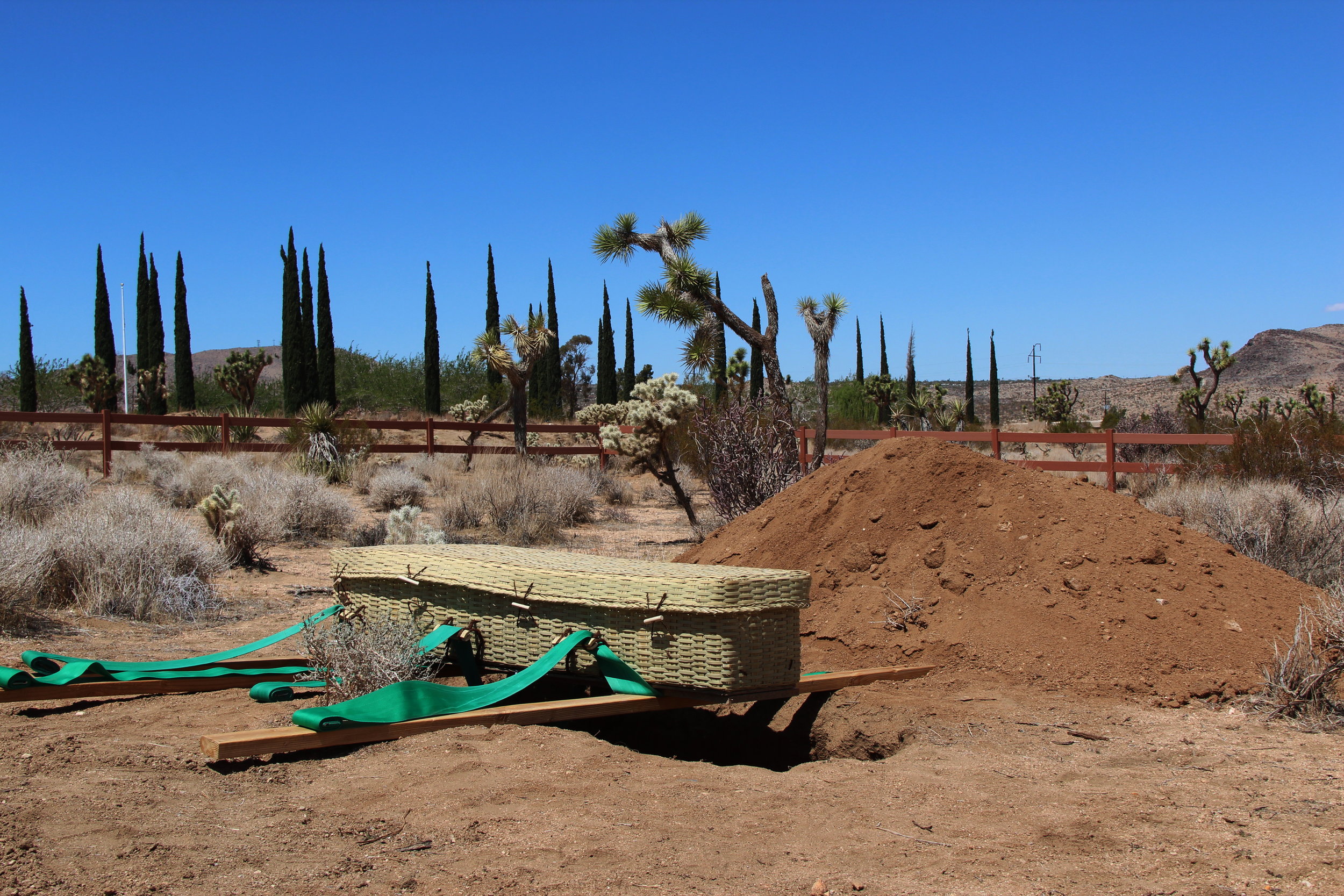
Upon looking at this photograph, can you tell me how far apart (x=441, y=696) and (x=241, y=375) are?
36344 mm

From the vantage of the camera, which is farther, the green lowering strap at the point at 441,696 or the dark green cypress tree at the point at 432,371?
the dark green cypress tree at the point at 432,371

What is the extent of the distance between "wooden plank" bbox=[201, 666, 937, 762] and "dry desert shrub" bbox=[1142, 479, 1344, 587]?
523cm

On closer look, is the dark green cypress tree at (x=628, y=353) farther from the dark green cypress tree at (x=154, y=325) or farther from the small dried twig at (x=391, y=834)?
the small dried twig at (x=391, y=834)

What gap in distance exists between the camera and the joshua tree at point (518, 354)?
20188 mm

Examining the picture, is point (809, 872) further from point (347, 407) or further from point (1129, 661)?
point (347, 407)

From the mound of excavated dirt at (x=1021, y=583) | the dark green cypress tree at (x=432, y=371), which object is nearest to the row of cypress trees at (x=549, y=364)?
the dark green cypress tree at (x=432, y=371)

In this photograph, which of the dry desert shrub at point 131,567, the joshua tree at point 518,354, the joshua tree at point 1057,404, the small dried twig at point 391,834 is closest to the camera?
the small dried twig at point 391,834

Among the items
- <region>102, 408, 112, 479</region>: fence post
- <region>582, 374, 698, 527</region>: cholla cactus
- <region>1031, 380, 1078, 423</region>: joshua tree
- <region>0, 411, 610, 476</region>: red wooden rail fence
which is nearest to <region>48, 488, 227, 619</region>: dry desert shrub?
<region>582, 374, 698, 527</region>: cholla cactus

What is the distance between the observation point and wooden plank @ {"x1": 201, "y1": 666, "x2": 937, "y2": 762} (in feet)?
11.7

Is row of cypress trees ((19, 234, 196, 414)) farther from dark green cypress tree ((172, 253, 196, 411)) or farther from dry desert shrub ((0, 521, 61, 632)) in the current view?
dry desert shrub ((0, 521, 61, 632))

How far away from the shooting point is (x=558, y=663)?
441 cm

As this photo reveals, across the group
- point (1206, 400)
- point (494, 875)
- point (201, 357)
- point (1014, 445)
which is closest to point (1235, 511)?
point (494, 875)

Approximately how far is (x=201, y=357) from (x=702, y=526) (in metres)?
113

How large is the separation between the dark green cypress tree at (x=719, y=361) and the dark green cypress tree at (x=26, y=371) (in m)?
26.3
